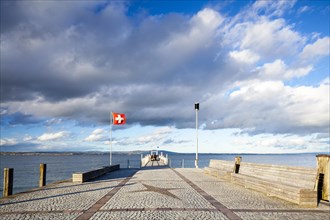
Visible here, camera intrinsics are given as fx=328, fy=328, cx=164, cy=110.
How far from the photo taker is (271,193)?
1117 centimetres

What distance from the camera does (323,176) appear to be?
9.80 m

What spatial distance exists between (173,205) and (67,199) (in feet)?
12.0

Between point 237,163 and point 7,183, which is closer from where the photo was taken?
point 7,183

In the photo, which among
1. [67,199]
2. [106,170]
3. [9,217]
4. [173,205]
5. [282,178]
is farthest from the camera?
[106,170]

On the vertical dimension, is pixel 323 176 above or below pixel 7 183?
above

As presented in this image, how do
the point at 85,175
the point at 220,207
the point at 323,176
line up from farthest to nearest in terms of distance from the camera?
the point at 85,175
the point at 323,176
the point at 220,207

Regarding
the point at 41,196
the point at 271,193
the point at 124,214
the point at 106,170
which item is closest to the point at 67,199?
the point at 41,196

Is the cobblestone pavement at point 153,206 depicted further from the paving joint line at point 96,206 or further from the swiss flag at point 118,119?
the swiss flag at point 118,119

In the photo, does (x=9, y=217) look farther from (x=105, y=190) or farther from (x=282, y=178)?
(x=282, y=178)

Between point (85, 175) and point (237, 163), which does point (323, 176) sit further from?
point (85, 175)

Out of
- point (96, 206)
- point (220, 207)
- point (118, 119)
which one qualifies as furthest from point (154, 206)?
point (118, 119)

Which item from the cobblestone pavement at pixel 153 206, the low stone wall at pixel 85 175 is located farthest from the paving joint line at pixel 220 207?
the low stone wall at pixel 85 175

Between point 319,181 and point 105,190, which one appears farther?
point 105,190

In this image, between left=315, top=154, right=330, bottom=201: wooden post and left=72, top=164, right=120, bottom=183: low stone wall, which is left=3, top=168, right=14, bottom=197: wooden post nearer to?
left=72, top=164, right=120, bottom=183: low stone wall
